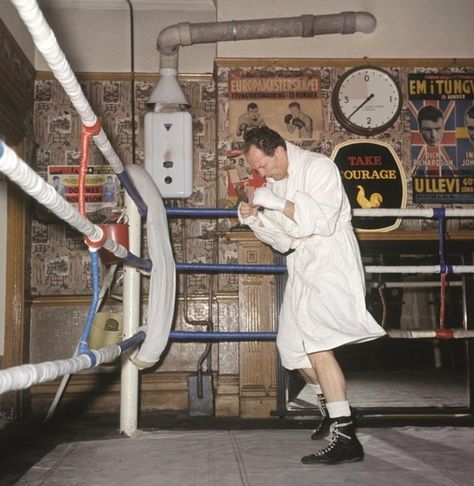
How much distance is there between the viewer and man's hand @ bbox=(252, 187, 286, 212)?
2.02 m

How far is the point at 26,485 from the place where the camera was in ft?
5.13

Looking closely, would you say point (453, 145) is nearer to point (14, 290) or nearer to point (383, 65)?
point (383, 65)

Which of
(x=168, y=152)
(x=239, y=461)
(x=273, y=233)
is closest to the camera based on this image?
(x=239, y=461)

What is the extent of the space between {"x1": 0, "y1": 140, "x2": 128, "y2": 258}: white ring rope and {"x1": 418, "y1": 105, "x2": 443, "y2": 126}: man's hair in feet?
10.4

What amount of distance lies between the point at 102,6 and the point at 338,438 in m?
3.69

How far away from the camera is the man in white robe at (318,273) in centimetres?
196

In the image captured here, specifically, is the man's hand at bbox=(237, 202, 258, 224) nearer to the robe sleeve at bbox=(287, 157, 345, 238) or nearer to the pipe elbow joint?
the robe sleeve at bbox=(287, 157, 345, 238)

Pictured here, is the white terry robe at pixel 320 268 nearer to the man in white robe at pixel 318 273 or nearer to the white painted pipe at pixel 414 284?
the man in white robe at pixel 318 273

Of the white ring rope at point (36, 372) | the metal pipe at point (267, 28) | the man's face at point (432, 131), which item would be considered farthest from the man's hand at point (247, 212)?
the man's face at point (432, 131)

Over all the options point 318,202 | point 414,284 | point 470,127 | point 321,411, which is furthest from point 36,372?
point 470,127

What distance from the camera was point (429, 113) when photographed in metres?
4.03

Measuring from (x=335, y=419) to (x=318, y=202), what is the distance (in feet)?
2.43

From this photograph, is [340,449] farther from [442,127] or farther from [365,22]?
[365,22]

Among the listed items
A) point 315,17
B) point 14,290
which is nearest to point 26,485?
point 14,290
